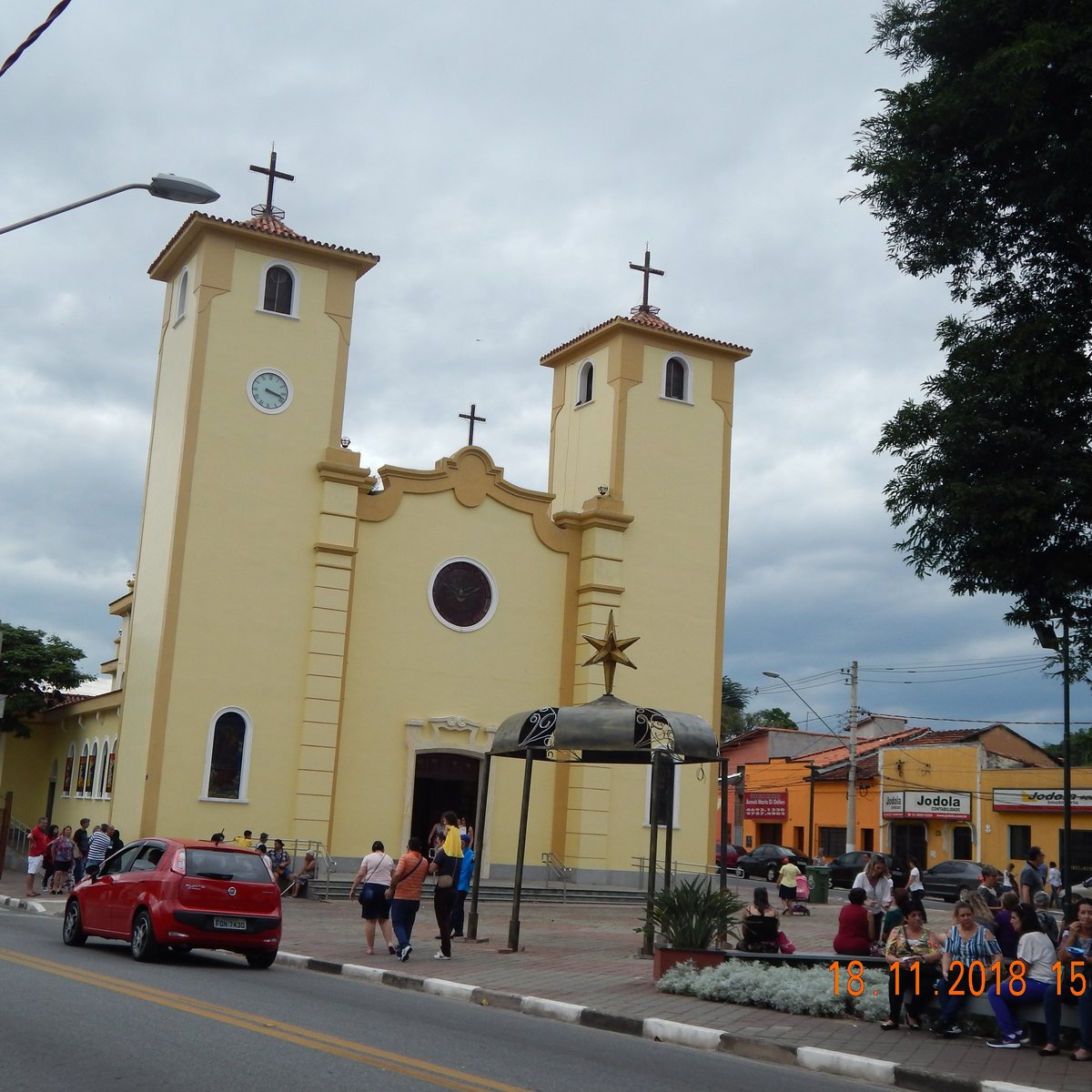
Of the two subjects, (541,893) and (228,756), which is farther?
(541,893)

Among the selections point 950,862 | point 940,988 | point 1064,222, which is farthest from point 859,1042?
point 950,862

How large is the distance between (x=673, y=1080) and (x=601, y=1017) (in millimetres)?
3191

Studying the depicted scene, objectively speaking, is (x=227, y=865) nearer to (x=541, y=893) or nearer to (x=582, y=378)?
(x=541, y=893)

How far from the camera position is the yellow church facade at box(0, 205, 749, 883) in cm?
2822

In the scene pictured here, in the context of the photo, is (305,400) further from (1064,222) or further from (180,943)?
(1064,222)

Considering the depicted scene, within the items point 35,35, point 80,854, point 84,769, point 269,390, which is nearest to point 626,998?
point 35,35

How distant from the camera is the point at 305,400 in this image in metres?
30.0

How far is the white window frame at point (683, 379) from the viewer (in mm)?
34000

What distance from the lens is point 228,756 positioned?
28078 mm

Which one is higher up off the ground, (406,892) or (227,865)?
(227,865)

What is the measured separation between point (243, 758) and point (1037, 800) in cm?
2871

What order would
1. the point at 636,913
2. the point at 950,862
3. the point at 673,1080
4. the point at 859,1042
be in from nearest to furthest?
the point at 673,1080 < the point at 859,1042 < the point at 636,913 < the point at 950,862

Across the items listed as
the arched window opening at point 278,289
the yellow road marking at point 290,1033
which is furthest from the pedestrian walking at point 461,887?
the arched window opening at point 278,289

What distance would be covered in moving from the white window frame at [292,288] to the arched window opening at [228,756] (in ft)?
29.0
